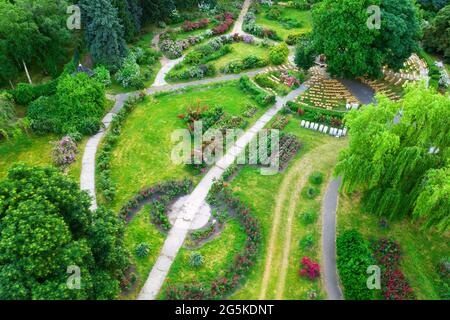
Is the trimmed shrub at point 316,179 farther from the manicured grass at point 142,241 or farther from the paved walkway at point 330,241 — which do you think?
the manicured grass at point 142,241

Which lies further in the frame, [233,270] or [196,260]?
[196,260]

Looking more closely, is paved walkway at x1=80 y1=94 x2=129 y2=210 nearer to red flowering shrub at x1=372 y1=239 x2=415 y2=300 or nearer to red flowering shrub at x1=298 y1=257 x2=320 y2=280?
red flowering shrub at x1=298 y1=257 x2=320 y2=280

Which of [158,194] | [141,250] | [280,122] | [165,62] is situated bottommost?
[141,250]

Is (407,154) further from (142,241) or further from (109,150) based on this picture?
(109,150)

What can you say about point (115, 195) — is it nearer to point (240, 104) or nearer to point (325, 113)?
point (240, 104)

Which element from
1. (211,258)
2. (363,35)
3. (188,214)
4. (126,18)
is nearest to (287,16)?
(363,35)

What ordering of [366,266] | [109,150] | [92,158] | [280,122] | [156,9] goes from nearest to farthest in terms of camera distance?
[366,266] → [92,158] → [109,150] → [280,122] → [156,9]

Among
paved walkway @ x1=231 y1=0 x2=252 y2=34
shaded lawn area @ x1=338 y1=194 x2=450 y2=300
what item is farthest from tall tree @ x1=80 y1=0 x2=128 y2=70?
shaded lawn area @ x1=338 y1=194 x2=450 y2=300

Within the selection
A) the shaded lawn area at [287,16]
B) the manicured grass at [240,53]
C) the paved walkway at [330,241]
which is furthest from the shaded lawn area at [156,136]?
the shaded lawn area at [287,16]
